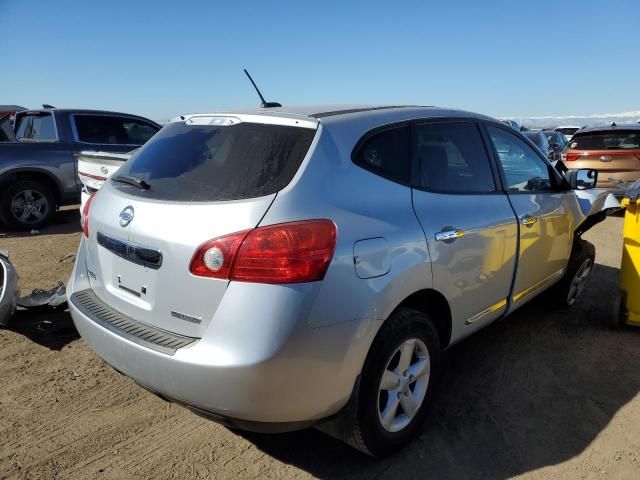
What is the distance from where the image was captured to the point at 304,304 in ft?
6.19

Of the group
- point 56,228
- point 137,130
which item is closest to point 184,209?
Result: point 56,228

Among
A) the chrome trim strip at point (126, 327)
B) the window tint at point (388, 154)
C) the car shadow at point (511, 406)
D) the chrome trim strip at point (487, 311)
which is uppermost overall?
the window tint at point (388, 154)

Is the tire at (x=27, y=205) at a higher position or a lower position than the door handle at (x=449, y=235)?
lower

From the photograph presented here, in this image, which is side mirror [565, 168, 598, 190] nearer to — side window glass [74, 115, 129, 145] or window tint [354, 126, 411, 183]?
window tint [354, 126, 411, 183]

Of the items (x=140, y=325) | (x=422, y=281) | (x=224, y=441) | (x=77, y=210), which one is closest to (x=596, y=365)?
(x=422, y=281)

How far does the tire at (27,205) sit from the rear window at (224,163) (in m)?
6.23

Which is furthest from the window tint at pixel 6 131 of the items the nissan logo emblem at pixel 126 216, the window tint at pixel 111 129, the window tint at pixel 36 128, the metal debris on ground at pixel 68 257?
the nissan logo emblem at pixel 126 216

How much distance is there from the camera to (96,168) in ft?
18.7

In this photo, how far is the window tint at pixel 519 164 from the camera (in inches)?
132

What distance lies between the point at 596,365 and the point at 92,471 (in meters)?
3.26

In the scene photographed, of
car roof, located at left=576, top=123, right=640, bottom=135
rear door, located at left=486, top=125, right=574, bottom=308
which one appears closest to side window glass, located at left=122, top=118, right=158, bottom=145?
rear door, located at left=486, top=125, right=574, bottom=308

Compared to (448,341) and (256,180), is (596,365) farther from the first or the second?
(256,180)

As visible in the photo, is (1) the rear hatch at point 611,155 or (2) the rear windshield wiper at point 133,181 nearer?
(2) the rear windshield wiper at point 133,181

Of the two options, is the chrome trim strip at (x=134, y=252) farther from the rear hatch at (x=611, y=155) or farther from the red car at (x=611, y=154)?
the rear hatch at (x=611, y=155)
